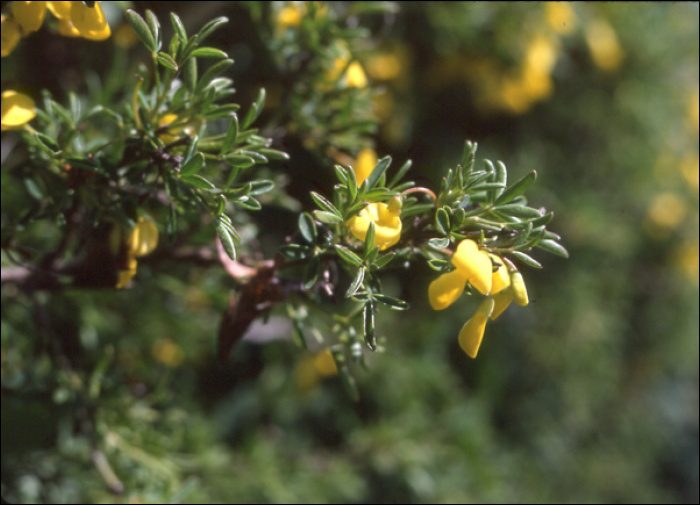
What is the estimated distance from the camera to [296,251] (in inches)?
22.2

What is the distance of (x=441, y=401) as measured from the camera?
5.15ft

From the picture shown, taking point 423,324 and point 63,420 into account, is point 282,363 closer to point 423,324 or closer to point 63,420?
point 423,324

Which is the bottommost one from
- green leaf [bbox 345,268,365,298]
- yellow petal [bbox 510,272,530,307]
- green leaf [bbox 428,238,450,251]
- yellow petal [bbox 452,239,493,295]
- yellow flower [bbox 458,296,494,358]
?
yellow flower [bbox 458,296,494,358]

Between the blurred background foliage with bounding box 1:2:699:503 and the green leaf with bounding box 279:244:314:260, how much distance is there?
243 mm

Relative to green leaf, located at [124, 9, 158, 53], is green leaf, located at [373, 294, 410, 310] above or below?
below

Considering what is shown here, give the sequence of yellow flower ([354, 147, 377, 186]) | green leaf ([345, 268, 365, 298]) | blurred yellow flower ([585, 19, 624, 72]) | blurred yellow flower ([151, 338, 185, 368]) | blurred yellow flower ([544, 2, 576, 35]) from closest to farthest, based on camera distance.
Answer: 1. green leaf ([345, 268, 365, 298])
2. yellow flower ([354, 147, 377, 186])
3. blurred yellow flower ([151, 338, 185, 368])
4. blurred yellow flower ([544, 2, 576, 35])
5. blurred yellow flower ([585, 19, 624, 72])

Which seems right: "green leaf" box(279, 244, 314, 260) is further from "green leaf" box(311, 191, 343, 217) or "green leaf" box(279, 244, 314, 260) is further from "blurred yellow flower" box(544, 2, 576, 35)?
"blurred yellow flower" box(544, 2, 576, 35)

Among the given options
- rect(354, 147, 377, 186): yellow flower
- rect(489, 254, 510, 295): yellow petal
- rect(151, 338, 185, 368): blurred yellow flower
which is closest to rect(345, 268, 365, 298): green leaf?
rect(489, 254, 510, 295): yellow petal

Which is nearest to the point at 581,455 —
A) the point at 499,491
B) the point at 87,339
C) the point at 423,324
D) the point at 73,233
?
the point at 499,491

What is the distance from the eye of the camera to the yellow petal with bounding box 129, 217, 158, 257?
631 mm

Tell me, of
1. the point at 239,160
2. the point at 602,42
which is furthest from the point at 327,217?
the point at 602,42

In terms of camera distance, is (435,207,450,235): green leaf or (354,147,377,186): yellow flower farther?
(354,147,377,186): yellow flower

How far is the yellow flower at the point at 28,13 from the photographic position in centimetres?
59

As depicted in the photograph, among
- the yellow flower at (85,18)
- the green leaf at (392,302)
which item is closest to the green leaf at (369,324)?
the green leaf at (392,302)
